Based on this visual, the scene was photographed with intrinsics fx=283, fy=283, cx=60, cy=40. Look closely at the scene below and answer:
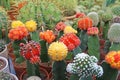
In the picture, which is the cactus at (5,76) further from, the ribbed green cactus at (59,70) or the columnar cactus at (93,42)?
the columnar cactus at (93,42)

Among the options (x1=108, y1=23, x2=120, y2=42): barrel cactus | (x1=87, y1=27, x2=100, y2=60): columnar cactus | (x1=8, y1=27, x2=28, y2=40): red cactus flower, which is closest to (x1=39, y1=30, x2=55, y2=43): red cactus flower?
(x1=8, y1=27, x2=28, y2=40): red cactus flower

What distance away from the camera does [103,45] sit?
184cm

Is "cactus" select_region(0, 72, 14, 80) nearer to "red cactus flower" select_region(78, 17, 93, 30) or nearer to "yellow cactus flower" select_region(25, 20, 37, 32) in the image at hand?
"yellow cactus flower" select_region(25, 20, 37, 32)

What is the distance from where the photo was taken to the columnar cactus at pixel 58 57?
1290 mm

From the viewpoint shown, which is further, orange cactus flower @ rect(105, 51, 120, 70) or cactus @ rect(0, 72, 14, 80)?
cactus @ rect(0, 72, 14, 80)

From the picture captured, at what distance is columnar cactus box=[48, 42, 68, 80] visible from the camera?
1.29 m

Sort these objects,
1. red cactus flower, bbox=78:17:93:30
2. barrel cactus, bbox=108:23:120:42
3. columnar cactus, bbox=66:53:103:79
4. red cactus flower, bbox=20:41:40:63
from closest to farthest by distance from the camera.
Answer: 1. columnar cactus, bbox=66:53:103:79
2. red cactus flower, bbox=20:41:40:63
3. barrel cactus, bbox=108:23:120:42
4. red cactus flower, bbox=78:17:93:30

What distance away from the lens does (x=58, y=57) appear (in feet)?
4.31

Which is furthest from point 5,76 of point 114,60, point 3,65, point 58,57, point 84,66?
point 114,60

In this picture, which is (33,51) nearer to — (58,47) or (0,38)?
(58,47)

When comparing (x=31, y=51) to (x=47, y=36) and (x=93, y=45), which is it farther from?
(x=93, y=45)

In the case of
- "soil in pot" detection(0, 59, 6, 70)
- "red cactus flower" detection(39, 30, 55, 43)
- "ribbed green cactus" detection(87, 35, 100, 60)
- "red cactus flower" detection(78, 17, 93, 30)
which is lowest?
"soil in pot" detection(0, 59, 6, 70)

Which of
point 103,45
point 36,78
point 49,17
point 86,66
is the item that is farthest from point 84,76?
point 49,17

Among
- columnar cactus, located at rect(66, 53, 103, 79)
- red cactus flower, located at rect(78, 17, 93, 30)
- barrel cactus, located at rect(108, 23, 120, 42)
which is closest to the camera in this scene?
columnar cactus, located at rect(66, 53, 103, 79)
